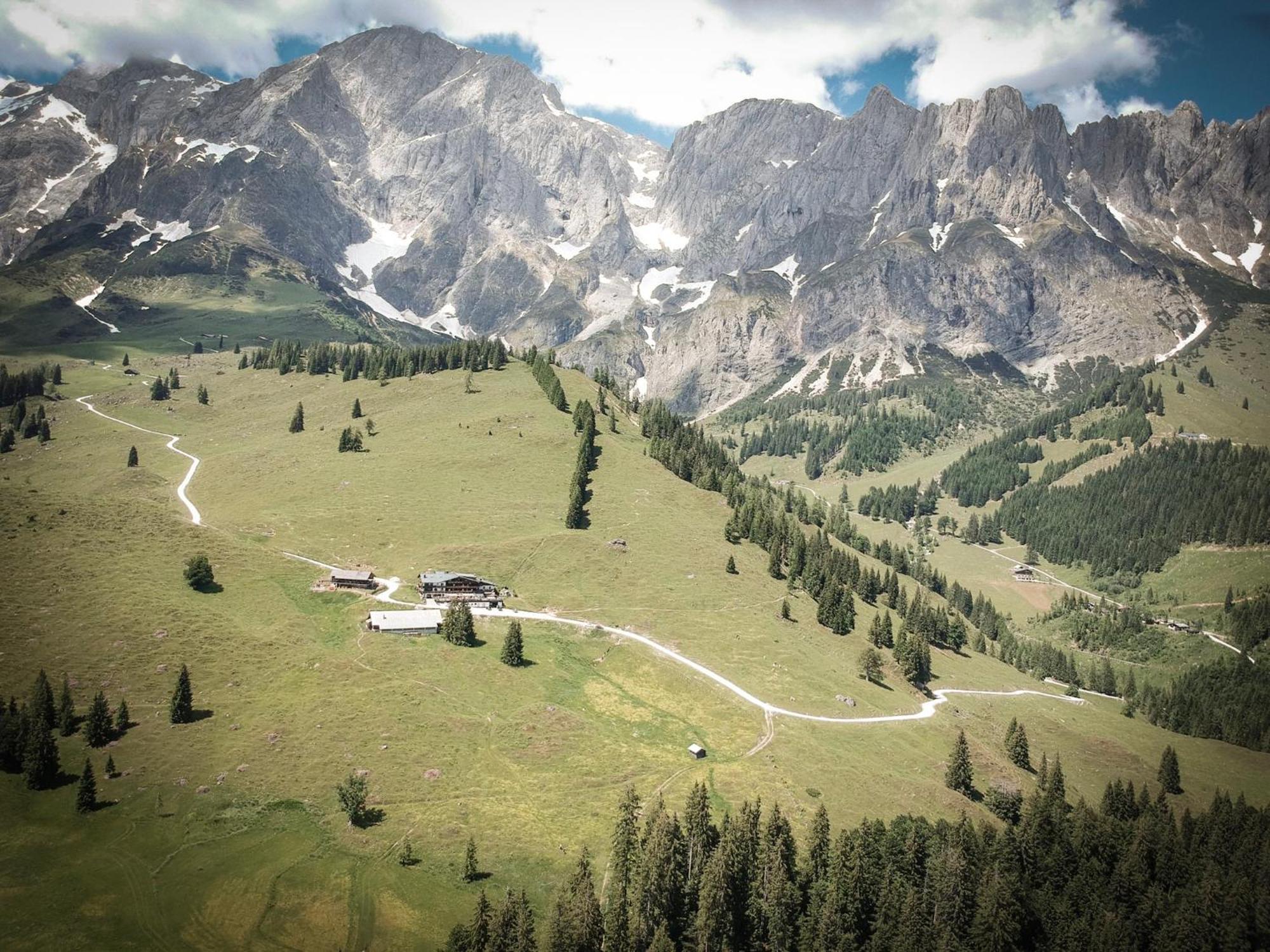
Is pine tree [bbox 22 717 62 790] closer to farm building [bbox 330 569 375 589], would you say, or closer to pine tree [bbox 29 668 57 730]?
pine tree [bbox 29 668 57 730]

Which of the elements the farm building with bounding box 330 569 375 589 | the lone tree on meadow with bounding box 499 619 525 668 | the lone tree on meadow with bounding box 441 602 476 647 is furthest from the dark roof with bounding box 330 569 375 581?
the lone tree on meadow with bounding box 499 619 525 668

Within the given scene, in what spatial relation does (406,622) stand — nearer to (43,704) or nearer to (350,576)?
(350,576)

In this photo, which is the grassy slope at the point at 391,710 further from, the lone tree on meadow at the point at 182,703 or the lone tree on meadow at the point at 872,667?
the lone tree on meadow at the point at 872,667

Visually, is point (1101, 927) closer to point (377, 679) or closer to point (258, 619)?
point (377, 679)

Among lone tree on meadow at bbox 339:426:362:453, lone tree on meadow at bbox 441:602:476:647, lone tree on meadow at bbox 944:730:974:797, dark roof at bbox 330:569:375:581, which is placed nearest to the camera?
lone tree on meadow at bbox 944:730:974:797

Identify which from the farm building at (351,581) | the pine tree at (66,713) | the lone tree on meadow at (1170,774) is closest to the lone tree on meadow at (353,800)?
the pine tree at (66,713)

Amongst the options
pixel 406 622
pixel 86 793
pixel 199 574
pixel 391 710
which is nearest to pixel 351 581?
pixel 406 622
